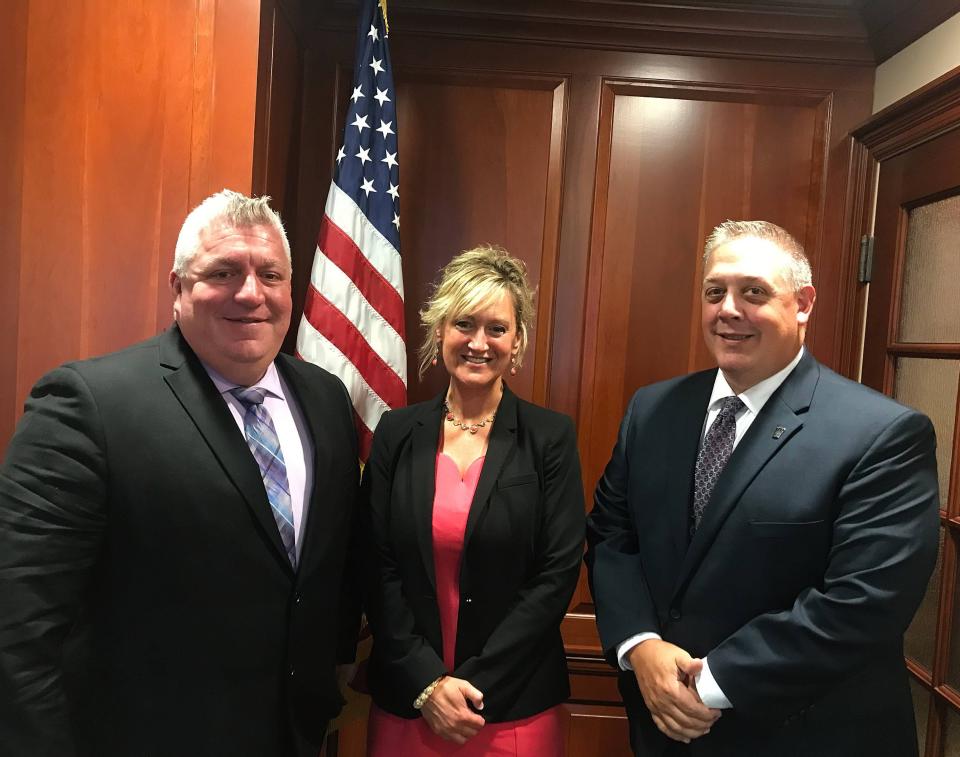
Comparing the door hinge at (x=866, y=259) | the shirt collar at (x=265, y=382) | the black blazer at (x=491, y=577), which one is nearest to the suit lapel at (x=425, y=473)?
the black blazer at (x=491, y=577)

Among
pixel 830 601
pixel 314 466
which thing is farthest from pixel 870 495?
pixel 314 466

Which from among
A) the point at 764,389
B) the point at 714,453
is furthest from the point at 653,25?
the point at 714,453

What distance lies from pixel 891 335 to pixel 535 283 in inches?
45.2

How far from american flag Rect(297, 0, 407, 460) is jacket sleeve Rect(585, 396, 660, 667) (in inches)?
27.8

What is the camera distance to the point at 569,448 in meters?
1.71

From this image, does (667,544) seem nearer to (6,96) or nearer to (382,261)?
(382,261)

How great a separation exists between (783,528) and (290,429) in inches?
39.8

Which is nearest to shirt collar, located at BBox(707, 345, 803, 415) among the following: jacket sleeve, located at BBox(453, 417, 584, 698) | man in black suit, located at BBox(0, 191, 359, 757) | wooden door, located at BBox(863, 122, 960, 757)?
jacket sleeve, located at BBox(453, 417, 584, 698)

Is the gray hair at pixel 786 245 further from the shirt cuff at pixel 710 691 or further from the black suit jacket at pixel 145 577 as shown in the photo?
the black suit jacket at pixel 145 577

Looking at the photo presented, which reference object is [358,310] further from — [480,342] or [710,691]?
[710,691]

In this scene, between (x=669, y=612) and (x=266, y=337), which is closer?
(x=266, y=337)

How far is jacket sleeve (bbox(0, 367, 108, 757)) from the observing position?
109cm

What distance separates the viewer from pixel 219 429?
1263 mm

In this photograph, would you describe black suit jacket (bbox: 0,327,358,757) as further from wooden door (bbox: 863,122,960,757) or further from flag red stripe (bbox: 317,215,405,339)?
wooden door (bbox: 863,122,960,757)
